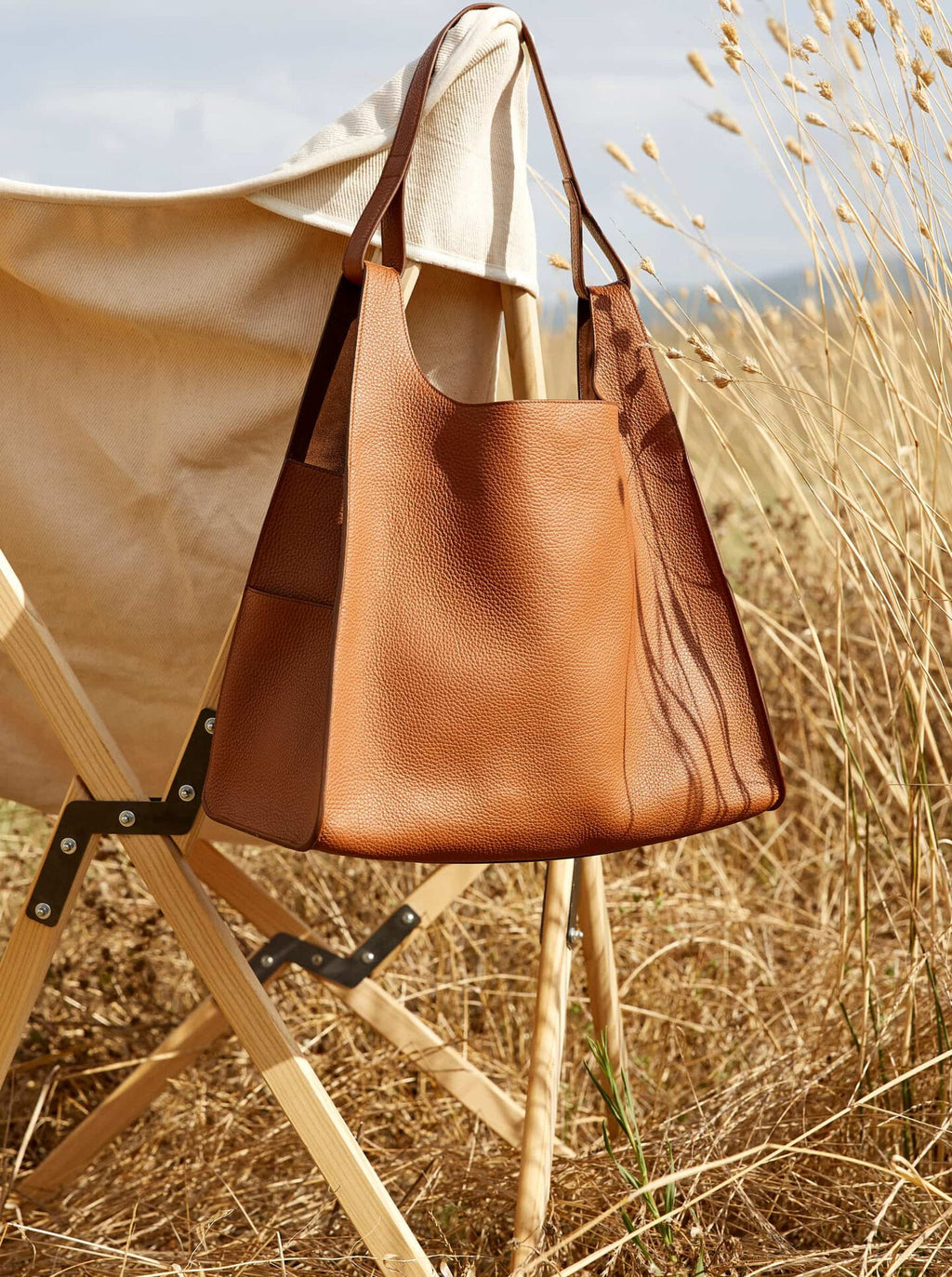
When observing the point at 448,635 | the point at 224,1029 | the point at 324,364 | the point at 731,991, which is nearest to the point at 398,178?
the point at 324,364

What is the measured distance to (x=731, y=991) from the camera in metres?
1.81

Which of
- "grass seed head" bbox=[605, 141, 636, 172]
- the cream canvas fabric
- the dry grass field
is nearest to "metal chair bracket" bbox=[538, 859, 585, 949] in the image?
the dry grass field

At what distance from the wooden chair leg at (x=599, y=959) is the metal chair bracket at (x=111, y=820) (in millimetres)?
424

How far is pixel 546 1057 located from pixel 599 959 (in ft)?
0.49

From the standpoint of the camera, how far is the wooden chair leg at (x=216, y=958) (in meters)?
1.02

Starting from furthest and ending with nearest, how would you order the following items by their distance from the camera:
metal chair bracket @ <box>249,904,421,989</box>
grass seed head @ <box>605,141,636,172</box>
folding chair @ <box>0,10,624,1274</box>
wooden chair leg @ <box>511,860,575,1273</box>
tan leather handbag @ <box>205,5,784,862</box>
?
metal chair bracket @ <box>249,904,421,989</box>
grass seed head @ <box>605,141,636,172</box>
wooden chair leg @ <box>511,860,575,1273</box>
folding chair @ <box>0,10,624,1274</box>
tan leather handbag @ <box>205,5,784,862</box>

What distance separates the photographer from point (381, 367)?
2.97 feet

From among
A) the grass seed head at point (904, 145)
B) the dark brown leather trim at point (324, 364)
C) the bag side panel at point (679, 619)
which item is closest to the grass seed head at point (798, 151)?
the grass seed head at point (904, 145)

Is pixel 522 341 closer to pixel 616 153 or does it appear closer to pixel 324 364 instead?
pixel 324 364

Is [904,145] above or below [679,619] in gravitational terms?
above

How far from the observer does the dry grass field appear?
1.17 metres

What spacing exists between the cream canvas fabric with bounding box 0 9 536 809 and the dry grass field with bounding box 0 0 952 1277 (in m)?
0.23

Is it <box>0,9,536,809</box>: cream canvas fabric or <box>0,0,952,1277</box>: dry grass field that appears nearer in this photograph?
<box>0,9,536,809</box>: cream canvas fabric

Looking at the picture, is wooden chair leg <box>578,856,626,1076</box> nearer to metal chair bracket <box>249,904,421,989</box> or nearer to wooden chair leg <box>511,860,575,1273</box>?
wooden chair leg <box>511,860,575,1273</box>
